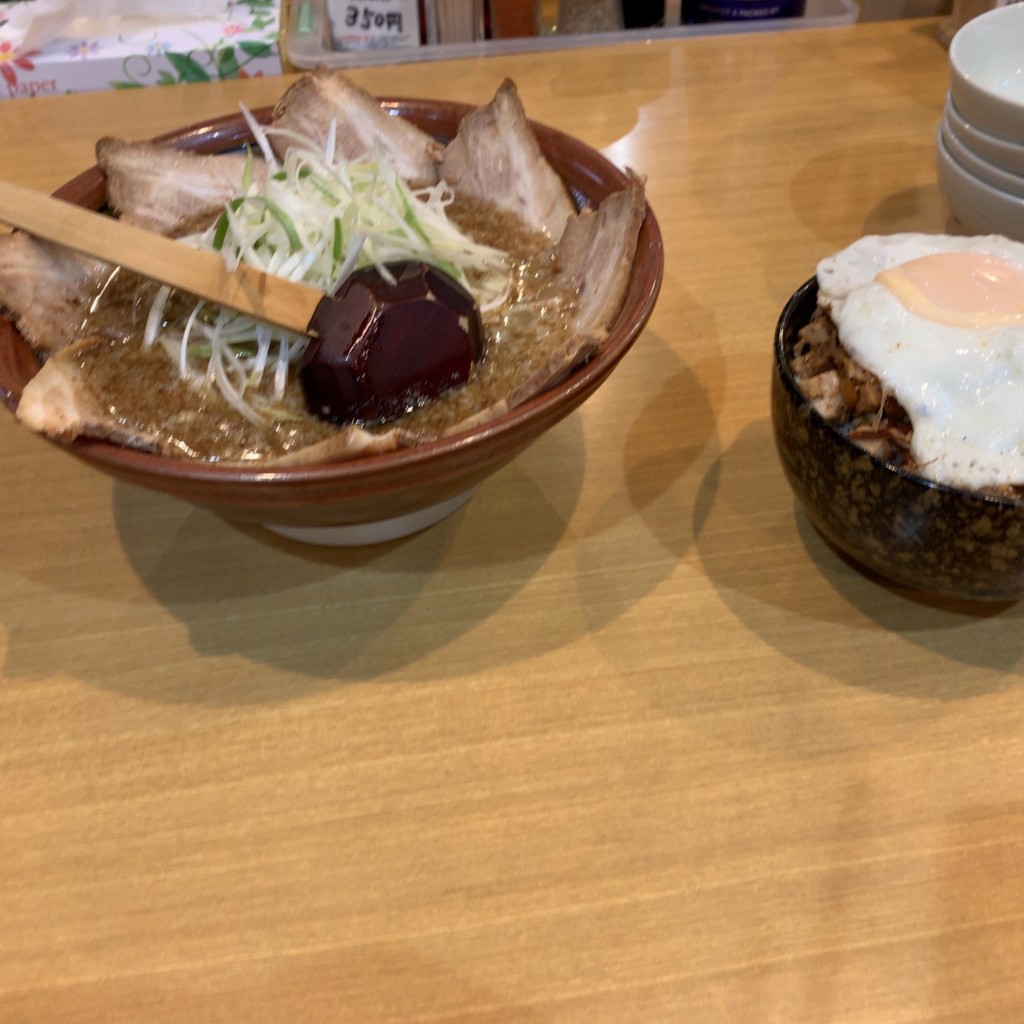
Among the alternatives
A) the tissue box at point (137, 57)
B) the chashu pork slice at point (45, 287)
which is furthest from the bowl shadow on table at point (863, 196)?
the tissue box at point (137, 57)

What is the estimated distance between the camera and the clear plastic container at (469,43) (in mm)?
1617

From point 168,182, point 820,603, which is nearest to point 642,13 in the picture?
point 168,182

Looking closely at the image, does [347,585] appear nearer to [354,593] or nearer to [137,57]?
[354,593]

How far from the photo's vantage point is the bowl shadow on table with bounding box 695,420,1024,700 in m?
0.72

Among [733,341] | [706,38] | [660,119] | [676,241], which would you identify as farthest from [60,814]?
[706,38]

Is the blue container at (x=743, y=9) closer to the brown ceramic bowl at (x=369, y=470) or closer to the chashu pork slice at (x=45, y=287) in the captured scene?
the brown ceramic bowl at (x=369, y=470)

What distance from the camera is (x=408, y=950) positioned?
22.8 inches

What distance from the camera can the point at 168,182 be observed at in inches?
35.6

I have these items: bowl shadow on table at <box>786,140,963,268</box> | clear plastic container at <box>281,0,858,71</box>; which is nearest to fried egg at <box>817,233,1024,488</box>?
bowl shadow on table at <box>786,140,963,268</box>

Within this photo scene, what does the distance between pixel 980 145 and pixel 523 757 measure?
89 cm

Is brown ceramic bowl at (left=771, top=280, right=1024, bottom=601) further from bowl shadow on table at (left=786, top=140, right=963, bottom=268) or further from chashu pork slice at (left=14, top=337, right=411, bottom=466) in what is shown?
bowl shadow on table at (left=786, top=140, right=963, bottom=268)

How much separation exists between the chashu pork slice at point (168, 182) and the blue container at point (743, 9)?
120 centimetres

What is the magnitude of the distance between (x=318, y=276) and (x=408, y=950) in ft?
1.94

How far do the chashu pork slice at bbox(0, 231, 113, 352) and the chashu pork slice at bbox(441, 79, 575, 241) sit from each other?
1.33ft
